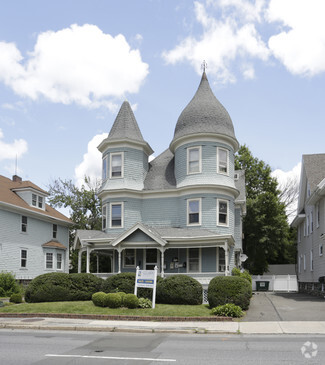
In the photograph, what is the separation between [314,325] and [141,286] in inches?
303

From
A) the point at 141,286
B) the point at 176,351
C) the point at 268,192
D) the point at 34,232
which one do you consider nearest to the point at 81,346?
the point at 176,351

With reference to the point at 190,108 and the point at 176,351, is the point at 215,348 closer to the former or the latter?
the point at 176,351

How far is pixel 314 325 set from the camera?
1534cm

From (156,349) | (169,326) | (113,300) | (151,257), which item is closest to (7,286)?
(151,257)

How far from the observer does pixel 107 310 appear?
722 inches

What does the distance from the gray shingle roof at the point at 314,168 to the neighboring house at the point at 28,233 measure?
67.9 ft

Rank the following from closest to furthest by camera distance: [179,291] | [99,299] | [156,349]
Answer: [156,349] < [99,299] < [179,291]

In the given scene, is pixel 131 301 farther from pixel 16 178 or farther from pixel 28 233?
pixel 16 178

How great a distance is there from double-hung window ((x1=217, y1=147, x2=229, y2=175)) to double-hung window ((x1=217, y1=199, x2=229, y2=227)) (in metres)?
2.00

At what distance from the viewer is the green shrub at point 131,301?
18781 mm

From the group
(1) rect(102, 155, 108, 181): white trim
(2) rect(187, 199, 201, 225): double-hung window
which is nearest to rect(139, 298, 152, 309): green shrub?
(2) rect(187, 199, 201, 225): double-hung window

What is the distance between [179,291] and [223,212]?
8836mm

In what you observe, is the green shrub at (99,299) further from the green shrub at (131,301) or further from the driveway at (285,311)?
the driveway at (285,311)

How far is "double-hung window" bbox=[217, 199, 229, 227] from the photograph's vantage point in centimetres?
2745
